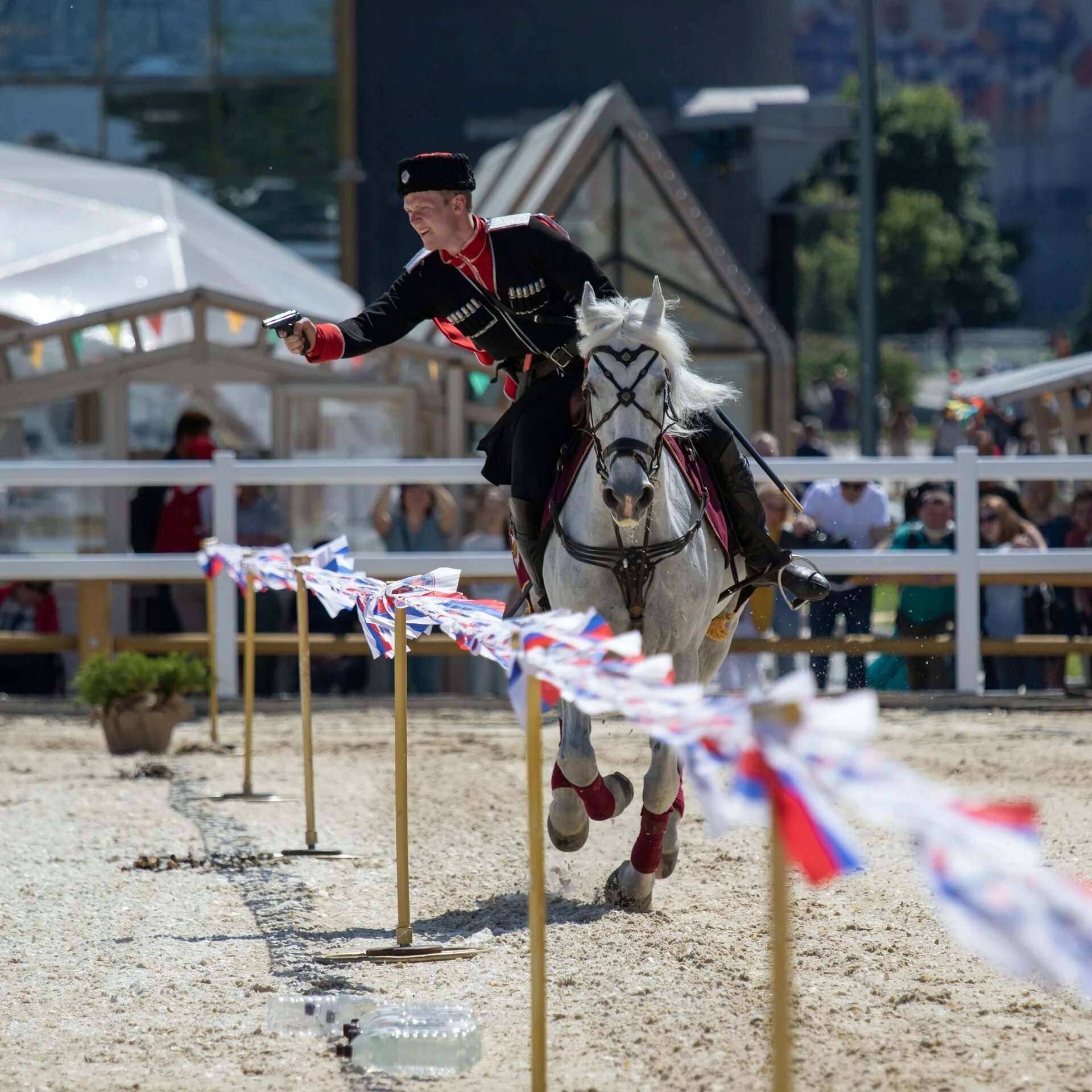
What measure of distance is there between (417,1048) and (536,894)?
2.08 ft

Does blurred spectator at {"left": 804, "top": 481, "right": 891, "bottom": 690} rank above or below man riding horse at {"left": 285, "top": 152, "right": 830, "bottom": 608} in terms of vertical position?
below

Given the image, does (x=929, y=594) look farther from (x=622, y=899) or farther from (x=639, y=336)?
(x=639, y=336)

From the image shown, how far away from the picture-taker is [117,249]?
48.1 ft

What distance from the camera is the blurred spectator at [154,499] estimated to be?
11898 mm

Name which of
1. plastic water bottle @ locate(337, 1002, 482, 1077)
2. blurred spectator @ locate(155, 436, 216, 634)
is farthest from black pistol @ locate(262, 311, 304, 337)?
blurred spectator @ locate(155, 436, 216, 634)

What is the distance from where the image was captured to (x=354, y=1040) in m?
4.19

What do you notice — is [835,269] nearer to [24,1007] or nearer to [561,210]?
[561,210]

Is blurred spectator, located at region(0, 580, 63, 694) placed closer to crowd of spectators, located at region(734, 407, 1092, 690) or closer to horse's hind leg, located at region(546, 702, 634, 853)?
crowd of spectators, located at region(734, 407, 1092, 690)

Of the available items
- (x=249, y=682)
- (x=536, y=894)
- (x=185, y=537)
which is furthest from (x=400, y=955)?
(x=185, y=537)

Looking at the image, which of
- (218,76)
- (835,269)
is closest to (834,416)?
(835,269)

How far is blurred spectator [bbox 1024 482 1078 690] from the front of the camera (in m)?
11.5

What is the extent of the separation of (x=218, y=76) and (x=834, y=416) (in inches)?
874

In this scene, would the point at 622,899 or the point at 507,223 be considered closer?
the point at 622,899

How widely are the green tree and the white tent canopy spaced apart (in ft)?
130
